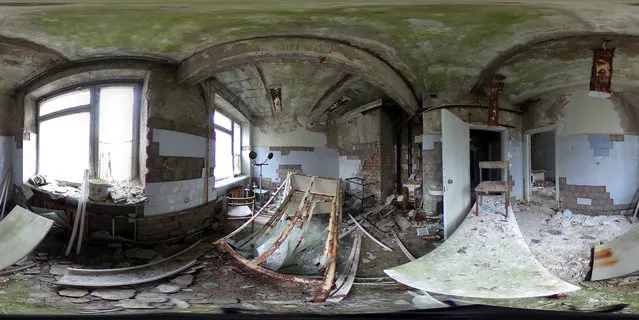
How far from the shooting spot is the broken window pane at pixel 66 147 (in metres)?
0.82

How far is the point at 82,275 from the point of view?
2.71ft

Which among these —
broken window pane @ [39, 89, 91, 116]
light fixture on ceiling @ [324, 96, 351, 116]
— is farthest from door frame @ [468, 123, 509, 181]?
broken window pane @ [39, 89, 91, 116]

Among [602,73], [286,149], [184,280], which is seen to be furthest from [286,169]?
[602,73]

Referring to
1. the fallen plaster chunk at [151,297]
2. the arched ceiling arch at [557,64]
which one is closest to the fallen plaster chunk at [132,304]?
the fallen plaster chunk at [151,297]

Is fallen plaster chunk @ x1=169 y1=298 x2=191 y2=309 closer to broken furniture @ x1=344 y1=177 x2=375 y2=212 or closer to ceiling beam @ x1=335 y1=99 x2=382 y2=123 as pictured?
broken furniture @ x1=344 y1=177 x2=375 y2=212

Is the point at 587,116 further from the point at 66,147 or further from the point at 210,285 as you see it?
the point at 66,147

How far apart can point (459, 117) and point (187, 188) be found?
3.60ft

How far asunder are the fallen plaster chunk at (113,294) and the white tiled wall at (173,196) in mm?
227

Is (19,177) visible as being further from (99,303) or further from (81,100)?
(99,303)

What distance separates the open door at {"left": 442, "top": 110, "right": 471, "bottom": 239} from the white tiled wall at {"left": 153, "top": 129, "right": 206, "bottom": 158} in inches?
38.9

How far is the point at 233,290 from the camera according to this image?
86cm

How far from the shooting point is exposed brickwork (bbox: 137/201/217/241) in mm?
872

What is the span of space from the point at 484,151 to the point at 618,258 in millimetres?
578

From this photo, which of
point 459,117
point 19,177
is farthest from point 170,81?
point 459,117
